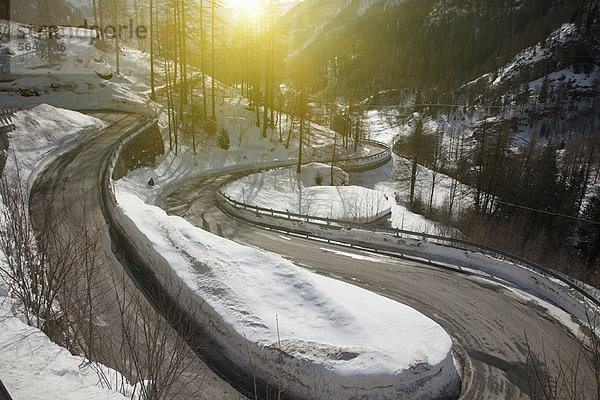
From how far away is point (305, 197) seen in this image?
30.5 meters

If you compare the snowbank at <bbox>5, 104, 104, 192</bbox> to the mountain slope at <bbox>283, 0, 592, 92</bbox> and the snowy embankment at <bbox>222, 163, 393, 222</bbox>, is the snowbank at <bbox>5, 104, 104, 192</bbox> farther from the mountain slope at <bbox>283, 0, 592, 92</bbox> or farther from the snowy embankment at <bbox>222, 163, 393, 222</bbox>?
the mountain slope at <bbox>283, 0, 592, 92</bbox>

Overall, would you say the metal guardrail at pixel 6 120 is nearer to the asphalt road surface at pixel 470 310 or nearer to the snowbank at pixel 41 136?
the snowbank at pixel 41 136

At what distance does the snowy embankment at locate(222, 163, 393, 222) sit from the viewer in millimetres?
26484

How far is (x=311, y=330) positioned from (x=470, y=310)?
21.6 feet

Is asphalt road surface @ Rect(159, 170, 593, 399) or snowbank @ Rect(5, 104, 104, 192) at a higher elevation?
snowbank @ Rect(5, 104, 104, 192)

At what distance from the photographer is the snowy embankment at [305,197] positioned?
86.9ft

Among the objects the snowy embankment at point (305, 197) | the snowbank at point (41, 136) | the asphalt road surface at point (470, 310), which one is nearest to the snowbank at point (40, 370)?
the asphalt road surface at point (470, 310)

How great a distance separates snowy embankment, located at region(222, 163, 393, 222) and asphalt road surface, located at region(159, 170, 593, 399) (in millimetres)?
7513

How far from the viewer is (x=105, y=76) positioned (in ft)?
143

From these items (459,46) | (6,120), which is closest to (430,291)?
(6,120)

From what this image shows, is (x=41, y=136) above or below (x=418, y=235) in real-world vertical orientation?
above

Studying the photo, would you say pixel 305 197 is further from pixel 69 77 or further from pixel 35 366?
pixel 69 77

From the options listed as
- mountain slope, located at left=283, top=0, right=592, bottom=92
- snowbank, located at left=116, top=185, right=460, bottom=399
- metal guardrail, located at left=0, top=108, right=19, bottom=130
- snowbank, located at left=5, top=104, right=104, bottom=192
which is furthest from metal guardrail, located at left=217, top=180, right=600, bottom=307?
mountain slope, located at left=283, top=0, right=592, bottom=92

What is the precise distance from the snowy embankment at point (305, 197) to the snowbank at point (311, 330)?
13.7 m
